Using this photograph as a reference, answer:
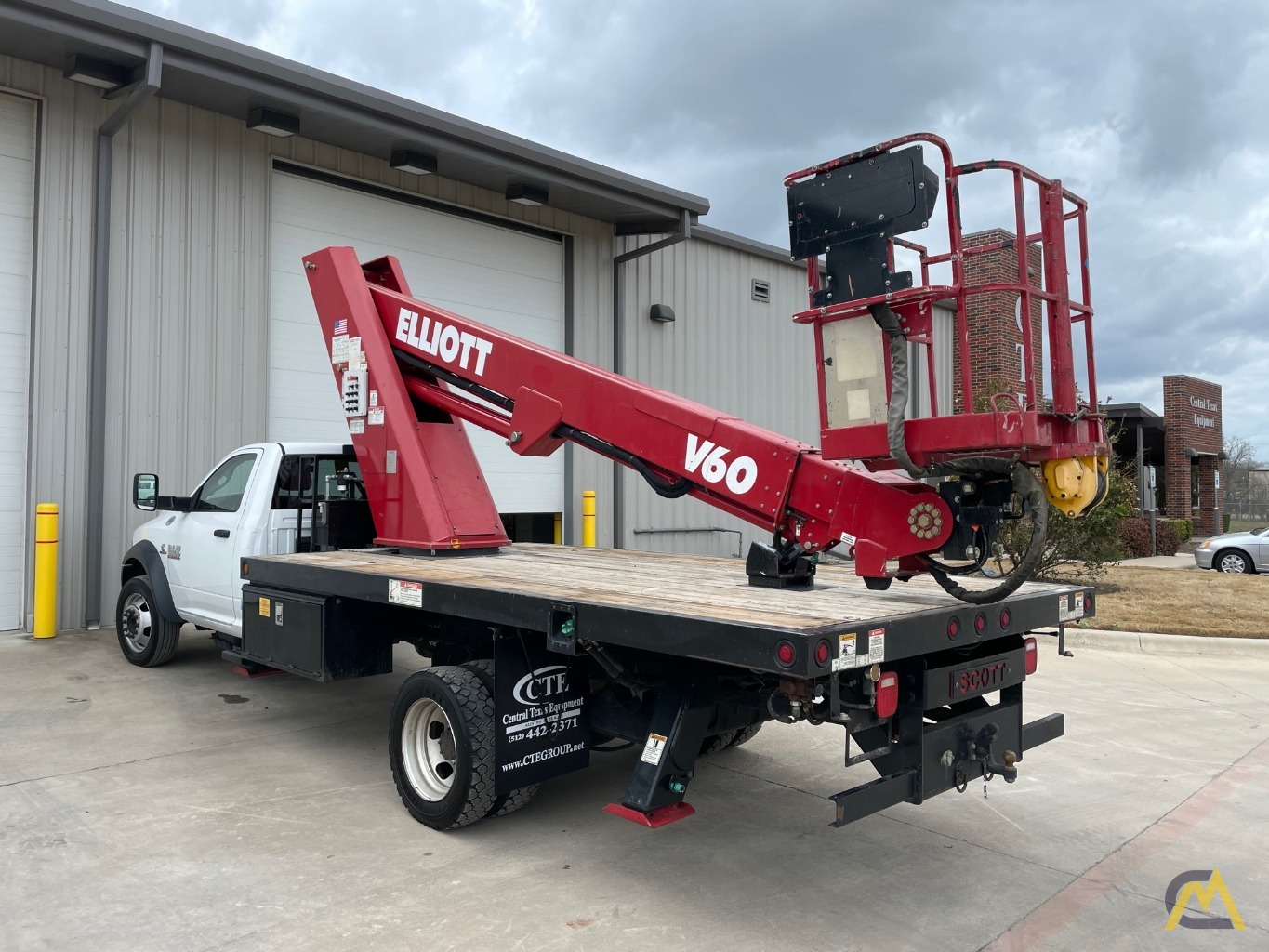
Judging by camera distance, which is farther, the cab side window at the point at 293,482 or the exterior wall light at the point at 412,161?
the exterior wall light at the point at 412,161

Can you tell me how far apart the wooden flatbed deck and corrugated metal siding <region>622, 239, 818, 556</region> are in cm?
905

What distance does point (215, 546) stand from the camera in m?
7.08

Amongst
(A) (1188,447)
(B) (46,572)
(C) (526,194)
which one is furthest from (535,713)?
(A) (1188,447)

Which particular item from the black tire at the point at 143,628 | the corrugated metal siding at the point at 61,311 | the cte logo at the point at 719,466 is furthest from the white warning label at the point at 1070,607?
the corrugated metal siding at the point at 61,311

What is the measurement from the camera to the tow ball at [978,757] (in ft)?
13.3

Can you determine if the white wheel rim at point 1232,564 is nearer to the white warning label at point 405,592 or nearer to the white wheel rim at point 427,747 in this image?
the white wheel rim at point 427,747

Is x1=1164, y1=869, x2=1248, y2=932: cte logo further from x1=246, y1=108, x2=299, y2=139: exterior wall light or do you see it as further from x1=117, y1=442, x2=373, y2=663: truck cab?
x1=246, y1=108, x2=299, y2=139: exterior wall light

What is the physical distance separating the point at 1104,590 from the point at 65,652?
12931mm

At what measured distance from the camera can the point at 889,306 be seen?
393 cm

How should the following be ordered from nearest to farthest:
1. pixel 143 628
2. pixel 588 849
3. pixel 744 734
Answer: pixel 588 849 < pixel 744 734 < pixel 143 628

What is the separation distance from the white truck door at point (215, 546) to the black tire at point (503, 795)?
3003 millimetres

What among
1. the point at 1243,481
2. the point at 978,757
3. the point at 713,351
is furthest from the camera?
the point at 1243,481

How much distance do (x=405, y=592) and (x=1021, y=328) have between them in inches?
121

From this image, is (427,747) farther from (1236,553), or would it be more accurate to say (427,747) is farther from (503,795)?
(1236,553)
